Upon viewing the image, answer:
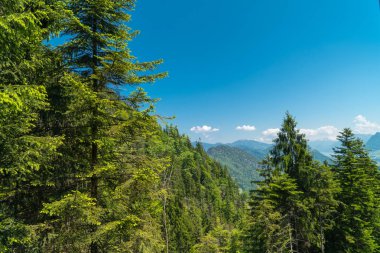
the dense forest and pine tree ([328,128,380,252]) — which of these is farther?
pine tree ([328,128,380,252])

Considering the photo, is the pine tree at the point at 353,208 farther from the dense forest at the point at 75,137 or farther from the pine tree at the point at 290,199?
the dense forest at the point at 75,137

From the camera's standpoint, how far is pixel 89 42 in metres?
8.35

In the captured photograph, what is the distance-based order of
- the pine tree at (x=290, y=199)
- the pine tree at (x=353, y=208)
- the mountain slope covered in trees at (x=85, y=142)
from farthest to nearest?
the pine tree at (x=353, y=208) < the pine tree at (x=290, y=199) < the mountain slope covered in trees at (x=85, y=142)

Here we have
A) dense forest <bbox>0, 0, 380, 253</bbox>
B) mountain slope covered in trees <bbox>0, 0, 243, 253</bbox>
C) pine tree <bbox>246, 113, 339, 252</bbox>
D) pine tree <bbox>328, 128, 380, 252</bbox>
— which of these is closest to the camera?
dense forest <bbox>0, 0, 380, 253</bbox>

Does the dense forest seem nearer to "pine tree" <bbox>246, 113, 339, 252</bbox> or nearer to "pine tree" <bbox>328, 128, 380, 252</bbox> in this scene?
"pine tree" <bbox>246, 113, 339, 252</bbox>

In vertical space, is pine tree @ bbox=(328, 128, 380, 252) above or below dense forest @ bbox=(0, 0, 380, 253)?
below

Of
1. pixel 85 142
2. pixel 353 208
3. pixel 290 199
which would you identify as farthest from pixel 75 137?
pixel 353 208

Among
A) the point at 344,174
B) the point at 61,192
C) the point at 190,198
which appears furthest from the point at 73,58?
the point at 190,198

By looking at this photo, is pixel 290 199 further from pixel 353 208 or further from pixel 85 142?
pixel 85 142

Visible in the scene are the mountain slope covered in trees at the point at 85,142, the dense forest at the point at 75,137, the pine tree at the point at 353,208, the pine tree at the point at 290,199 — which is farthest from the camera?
the pine tree at the point at 353,208

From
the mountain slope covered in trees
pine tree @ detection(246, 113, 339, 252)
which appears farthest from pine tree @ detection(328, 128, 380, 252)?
the mountain slope covered in trees

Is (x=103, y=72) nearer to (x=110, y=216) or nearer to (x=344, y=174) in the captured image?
(x=110, y=216)

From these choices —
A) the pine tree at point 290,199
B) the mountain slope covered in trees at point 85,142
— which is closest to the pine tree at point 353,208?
the pine tree at point 290,199

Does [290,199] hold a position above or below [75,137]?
below
